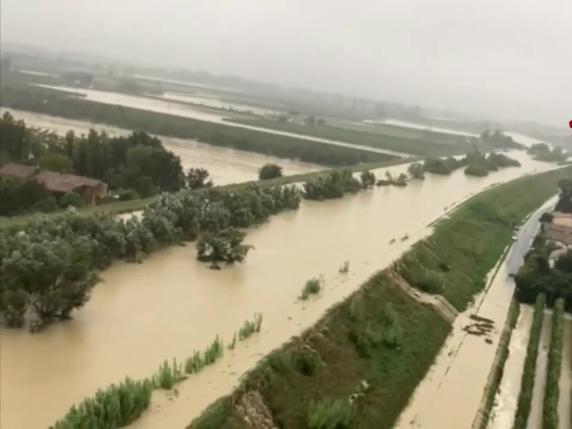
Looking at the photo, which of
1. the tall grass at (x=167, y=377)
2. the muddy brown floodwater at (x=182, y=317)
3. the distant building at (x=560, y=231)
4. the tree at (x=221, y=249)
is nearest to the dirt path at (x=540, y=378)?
the muddy brown floodwater at (x=182, y=317)

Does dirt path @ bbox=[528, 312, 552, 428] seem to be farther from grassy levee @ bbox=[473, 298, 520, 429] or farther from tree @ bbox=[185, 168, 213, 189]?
tree @ bbox=[185, 168, 213, 189]

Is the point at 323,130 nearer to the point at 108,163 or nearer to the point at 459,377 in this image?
the point at 108,163

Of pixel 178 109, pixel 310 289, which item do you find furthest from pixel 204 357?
pixel 178 109

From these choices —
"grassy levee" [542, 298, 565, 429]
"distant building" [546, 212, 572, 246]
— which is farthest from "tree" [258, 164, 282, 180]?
"grassy levee" [542, 298, 565, 429]

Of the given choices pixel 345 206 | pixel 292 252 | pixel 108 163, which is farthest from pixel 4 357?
pixel 345 206

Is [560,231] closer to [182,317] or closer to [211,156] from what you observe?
[182,317]
